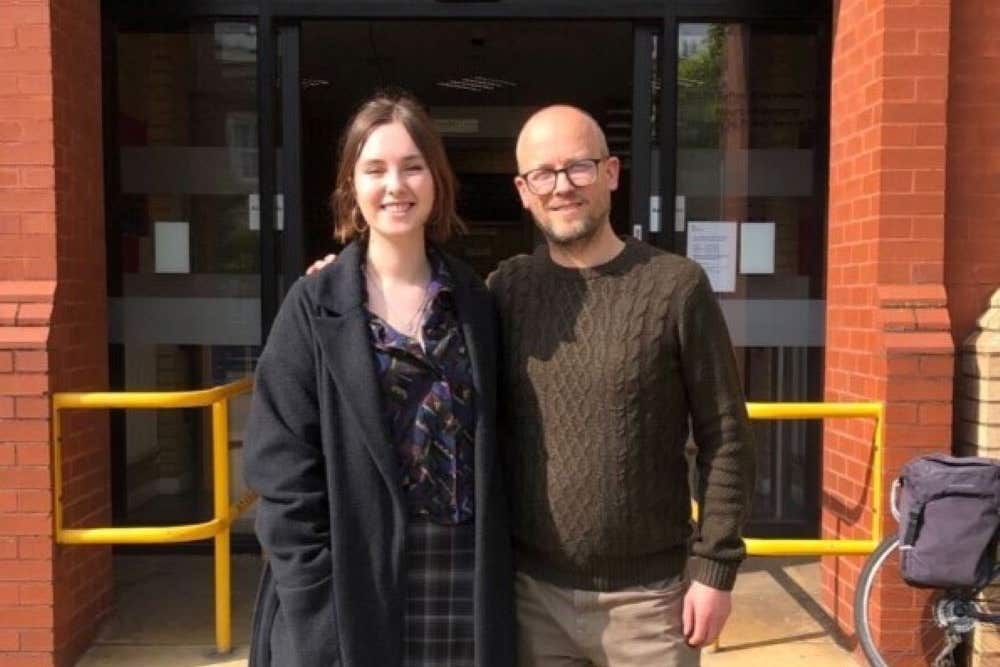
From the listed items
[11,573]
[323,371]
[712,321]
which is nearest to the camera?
[323,371]

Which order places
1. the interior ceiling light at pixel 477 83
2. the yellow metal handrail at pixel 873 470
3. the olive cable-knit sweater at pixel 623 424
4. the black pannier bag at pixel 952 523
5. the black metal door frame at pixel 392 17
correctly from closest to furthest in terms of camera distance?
the olive cable-knit sweater at pixel 623 424 < the black pannier bag at pixel 952 523 < the yellow metal handrail at pixel 873 470 < the black metal door frame at pixel 392 17 < the interior ceiling light at pixel 477 83

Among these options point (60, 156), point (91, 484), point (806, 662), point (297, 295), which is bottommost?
point (806, 662)

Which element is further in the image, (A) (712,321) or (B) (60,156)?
(B) (60,156)

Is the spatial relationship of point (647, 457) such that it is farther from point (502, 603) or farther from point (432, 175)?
point (432, 175)

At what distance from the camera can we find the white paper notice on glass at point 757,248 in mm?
4902

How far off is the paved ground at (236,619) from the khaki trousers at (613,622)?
2002 mm

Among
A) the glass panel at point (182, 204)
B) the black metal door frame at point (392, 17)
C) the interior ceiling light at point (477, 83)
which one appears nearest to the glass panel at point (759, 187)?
the black metal door frame at point (392, 17)

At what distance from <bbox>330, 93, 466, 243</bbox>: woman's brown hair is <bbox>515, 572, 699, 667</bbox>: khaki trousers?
2.68ft

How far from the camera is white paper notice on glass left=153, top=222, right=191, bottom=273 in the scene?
16.0ft

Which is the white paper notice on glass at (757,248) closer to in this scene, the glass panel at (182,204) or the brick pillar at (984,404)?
the brick pillar at (984,404)

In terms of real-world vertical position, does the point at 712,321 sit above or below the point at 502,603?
above

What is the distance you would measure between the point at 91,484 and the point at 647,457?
3.05 meters

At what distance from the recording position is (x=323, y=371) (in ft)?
6.33

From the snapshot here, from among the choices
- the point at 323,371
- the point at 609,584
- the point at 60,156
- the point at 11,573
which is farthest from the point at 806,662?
the point at 60,156
